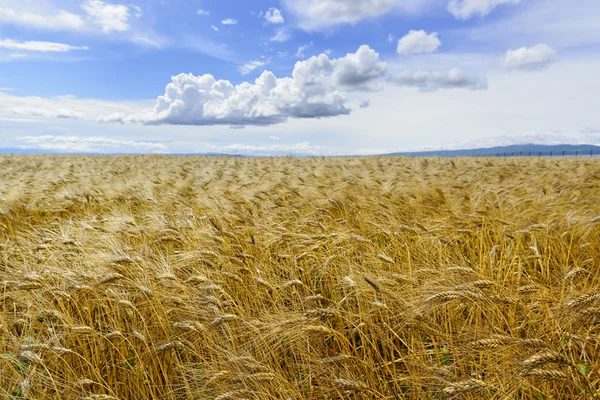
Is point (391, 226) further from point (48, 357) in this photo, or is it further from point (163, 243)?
point (48, 357)

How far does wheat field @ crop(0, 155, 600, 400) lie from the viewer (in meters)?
2.07

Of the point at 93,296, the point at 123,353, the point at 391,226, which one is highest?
the point at 391,226

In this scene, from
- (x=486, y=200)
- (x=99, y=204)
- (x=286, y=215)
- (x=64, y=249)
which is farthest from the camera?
(x=99, y=204)

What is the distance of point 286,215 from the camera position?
5.97 metres

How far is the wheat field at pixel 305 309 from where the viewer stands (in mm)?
2068

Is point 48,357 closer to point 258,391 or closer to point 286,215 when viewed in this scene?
point 258,391

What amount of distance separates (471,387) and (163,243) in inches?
143

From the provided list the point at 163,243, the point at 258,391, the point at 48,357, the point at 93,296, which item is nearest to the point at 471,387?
the point at 258,391

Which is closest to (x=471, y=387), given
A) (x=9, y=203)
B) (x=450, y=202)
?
(x=450, y=202)

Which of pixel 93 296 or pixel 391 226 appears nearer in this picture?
pixel 93 296

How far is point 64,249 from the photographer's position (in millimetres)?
4176

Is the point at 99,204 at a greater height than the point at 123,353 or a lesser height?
greater

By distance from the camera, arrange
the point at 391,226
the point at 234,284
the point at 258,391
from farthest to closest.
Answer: the point at 391,226
the point at 234,284
the point at 258,391

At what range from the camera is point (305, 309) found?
320cm
